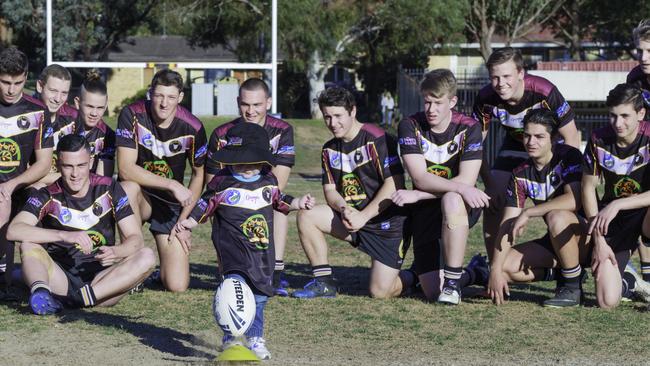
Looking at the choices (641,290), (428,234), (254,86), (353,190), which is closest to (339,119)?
(353,190)

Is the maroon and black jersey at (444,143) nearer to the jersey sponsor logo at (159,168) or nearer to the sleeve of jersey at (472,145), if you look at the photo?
the sleeve of jersey at (472,145)

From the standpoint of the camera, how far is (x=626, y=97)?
7.62 m

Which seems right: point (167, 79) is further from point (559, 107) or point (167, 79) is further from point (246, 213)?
point (559, 107)

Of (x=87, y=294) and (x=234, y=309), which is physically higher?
(x=234, y=309)

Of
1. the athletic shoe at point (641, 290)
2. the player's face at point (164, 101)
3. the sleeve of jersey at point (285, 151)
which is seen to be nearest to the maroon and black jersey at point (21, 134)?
the player's face at point (164, 101)

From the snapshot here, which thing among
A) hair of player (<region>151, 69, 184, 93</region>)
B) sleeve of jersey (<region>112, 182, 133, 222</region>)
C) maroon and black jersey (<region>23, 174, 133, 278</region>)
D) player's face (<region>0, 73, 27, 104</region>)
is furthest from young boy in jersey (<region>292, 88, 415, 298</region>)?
player's face (<region>0, 73, 27, 104</region>)

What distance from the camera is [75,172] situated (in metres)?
7.51

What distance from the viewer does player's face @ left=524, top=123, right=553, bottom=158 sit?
8.00 metres

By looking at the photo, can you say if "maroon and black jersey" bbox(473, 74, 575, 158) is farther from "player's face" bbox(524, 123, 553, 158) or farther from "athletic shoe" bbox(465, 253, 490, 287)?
"athletic shoe" bbox(465, 253, 490, 287)

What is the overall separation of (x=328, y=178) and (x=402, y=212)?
2.27ft

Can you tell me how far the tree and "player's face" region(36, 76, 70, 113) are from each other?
124 feet

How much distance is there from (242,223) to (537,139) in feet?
9.16

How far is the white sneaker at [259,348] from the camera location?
20.2 ft

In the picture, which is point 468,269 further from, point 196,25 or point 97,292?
point 196,25
